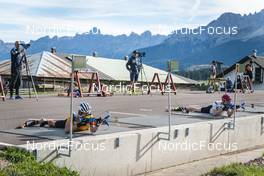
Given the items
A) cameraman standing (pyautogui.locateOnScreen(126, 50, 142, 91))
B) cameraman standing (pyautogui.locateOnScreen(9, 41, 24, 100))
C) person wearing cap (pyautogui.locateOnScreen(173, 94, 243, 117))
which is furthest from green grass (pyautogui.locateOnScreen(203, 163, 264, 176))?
cameraman standing (pyautogui.locateOnScreen(126, 50, 142, 91))

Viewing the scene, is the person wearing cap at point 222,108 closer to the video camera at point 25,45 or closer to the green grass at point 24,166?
the video camera at point 25,45

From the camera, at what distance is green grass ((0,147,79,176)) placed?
7.86m

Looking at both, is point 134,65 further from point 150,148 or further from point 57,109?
point 150,148

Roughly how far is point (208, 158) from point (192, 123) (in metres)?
1.20

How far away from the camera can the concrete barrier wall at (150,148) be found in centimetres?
1018

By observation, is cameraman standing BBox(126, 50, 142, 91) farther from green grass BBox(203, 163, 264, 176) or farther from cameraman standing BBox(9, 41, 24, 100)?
green grass BBox(203, 163, 264, 176)

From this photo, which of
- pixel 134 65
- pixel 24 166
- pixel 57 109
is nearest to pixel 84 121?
pixel 24 166

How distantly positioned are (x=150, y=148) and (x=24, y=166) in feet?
15.1

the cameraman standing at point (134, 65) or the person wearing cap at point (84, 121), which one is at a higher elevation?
the cameraman standing at point (134, 65)

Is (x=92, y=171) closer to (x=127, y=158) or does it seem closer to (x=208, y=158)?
(x=127, y=158)

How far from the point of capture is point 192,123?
1441cm

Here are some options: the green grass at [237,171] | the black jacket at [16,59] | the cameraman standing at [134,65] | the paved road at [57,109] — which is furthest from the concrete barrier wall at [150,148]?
the cameraman standing at [134,65]

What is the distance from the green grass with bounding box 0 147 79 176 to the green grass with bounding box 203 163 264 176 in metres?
4.63

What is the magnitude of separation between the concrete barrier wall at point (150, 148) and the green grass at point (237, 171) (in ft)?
4.08
